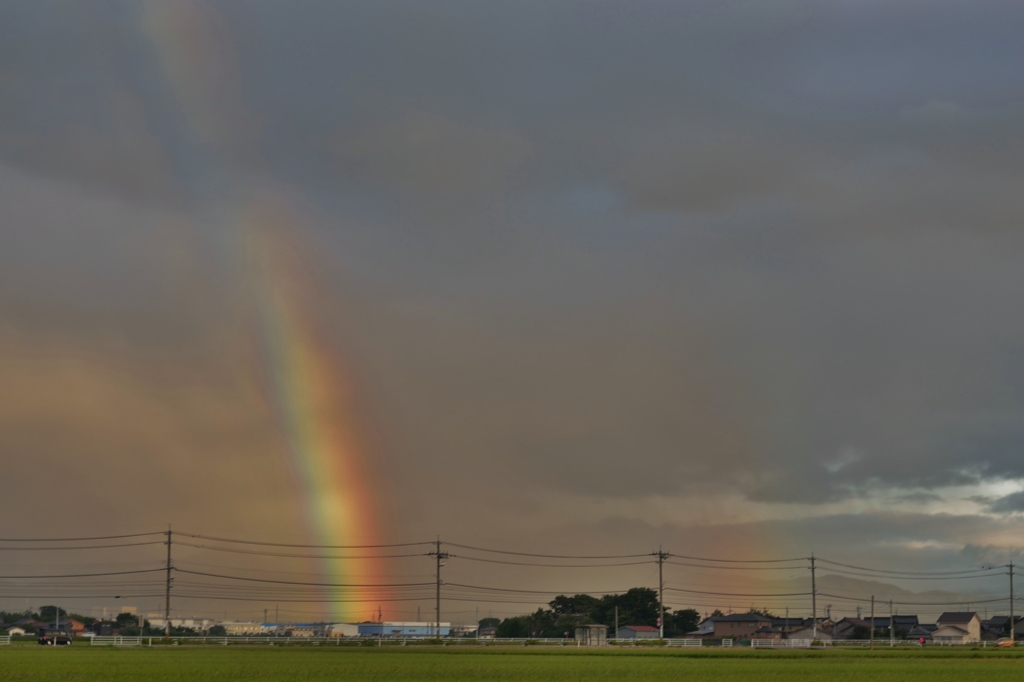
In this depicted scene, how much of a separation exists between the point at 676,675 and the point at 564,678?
757 centimetres

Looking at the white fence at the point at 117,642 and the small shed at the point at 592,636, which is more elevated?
the white fence at the point at 117,642

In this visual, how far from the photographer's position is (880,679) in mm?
51250

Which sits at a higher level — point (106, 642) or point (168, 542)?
point (168, 542)

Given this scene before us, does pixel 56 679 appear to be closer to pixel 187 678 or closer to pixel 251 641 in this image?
pixel 187 678

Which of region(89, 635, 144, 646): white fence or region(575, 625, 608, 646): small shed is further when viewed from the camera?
region(575, 625, 608, 646): small shed

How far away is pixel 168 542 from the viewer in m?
135

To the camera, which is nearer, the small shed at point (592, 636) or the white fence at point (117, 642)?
the white fence at point (117, 642)

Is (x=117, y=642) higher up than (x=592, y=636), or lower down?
higher up

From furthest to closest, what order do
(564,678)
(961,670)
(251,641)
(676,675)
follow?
(251,641) < (961,670) < (676,675) < (564,678)

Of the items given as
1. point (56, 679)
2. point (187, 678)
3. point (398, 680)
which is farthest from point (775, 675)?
point (56, 679)

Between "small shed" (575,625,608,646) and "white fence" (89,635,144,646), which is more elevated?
"white fence" (89,635,144,646)

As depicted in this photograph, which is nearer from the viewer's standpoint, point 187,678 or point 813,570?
point 187,678

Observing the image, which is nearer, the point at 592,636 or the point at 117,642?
the point at 117,642

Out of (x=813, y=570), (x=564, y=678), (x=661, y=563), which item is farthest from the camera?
(x=813, y=570)
